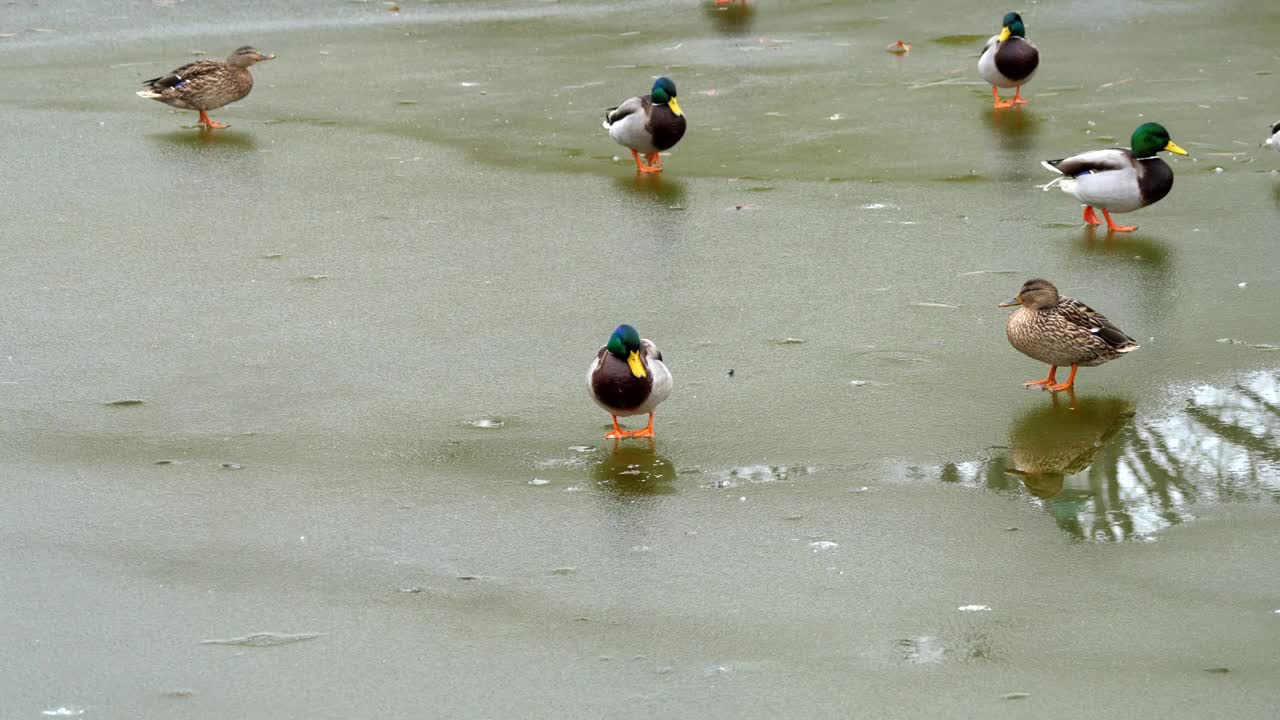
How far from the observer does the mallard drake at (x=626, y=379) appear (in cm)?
539

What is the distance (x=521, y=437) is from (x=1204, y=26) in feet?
29.3

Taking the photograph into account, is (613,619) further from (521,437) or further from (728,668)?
(521,437)

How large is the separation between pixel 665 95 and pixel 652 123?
0.19 m

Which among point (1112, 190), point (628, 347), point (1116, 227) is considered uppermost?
point (1112, 190)

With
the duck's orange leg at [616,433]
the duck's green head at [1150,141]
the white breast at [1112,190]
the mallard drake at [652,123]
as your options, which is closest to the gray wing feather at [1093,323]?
the duck's orange leg at [616,433]

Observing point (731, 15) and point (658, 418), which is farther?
point (731, 15)

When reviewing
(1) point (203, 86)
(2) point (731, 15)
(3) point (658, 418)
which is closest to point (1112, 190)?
(3) point (658, 418)

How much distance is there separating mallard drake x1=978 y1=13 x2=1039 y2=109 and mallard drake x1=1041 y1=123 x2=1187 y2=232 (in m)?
2.45

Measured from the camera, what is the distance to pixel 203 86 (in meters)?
10.5

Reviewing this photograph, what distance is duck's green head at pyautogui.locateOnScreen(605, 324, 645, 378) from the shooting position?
5.41 metres

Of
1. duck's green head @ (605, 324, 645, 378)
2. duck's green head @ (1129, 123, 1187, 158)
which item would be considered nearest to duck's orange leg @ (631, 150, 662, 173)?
duck's green head @ (1129, 123, 1187, 158)

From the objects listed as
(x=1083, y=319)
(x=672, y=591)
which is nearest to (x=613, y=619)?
(x=672, y=591)

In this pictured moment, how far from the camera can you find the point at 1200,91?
10.4 m

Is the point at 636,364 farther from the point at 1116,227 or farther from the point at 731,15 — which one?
the point at 731,15
